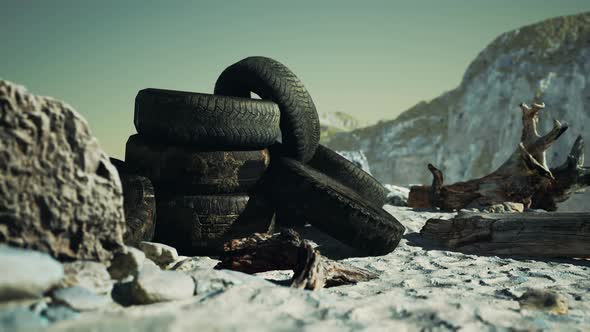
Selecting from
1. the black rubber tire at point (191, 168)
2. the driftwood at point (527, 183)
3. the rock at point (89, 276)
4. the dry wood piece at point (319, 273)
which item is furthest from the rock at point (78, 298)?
the driftwood at point (527, 183)

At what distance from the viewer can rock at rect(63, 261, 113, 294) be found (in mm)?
2957

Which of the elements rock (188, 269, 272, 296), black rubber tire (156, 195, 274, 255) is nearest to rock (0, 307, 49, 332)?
rock (188, 269, 272, 296)

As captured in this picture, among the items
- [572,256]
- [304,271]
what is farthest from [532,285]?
[304,271]

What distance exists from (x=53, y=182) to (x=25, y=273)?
0.65 m

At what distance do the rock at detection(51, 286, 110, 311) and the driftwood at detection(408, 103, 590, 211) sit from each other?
7.48m

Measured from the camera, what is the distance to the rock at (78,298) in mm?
2662

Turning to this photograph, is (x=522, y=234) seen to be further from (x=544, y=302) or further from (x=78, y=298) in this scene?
(x=78, y=298)

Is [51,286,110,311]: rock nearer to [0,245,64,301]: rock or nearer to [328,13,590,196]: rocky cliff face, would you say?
[0,245,64,301]: rock

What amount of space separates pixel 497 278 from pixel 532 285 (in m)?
0.32

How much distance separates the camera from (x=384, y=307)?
3.29 m

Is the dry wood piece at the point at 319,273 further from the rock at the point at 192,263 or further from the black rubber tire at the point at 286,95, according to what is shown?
the black rubber tire at the point at 286,95

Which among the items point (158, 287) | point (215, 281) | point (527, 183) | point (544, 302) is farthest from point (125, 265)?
point (527, 183)

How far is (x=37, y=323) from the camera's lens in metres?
2.37

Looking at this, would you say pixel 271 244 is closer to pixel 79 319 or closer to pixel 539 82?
pixel 79 319
